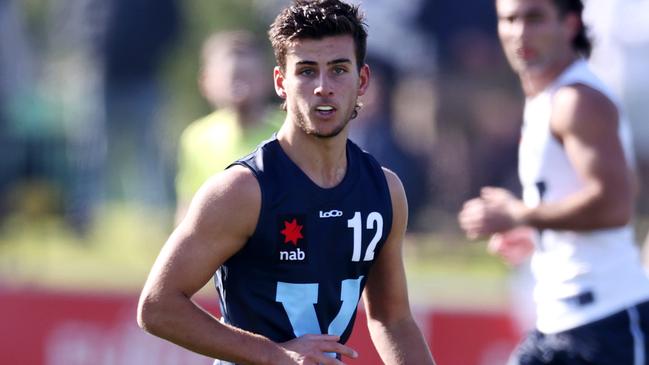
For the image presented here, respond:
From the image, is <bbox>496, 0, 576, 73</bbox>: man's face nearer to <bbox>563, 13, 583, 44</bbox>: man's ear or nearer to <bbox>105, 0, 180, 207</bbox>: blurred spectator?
<bbox>563, 13, 583, 44</bbox>: man's ear

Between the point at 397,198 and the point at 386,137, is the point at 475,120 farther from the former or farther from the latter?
the point at 397,198

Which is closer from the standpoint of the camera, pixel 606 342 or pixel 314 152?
pixel 314 152

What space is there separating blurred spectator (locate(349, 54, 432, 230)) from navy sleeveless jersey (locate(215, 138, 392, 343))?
5.19m

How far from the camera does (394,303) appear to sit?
15.3 feet

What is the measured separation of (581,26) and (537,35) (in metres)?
0.31

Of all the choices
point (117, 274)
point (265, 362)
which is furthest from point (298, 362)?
point (117, 274)

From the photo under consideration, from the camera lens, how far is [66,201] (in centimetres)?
1120

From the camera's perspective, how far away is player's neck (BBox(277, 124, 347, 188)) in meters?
4.37

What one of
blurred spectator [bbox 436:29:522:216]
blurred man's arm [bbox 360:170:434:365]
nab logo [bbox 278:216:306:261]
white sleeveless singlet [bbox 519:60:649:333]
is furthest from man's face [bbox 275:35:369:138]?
blurred spectator [bbox 436:29:522:216]

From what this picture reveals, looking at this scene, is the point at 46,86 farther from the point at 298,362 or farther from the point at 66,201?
the point at 298,362

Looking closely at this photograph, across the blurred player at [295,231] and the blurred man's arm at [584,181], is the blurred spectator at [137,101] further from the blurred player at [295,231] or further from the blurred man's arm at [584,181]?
the blurred player at [295,231]

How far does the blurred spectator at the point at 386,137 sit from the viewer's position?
9.89 meters

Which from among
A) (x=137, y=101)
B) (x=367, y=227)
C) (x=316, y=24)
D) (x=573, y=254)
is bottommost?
(x=573, y=254)

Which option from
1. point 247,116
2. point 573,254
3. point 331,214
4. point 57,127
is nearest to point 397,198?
point 331,214
